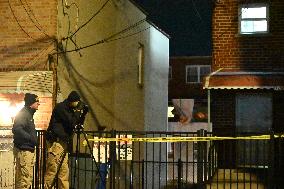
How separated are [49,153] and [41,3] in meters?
4.76

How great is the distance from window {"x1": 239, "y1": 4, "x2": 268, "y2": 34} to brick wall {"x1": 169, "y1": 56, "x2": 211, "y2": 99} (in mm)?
24960

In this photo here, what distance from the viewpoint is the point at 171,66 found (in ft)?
133

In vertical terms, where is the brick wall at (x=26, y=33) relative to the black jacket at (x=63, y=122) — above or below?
above

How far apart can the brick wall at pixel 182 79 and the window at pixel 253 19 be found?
25.0 metres

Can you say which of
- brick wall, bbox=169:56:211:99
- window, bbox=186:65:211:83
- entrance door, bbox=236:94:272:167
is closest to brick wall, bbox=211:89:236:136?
entrance door, bbox=236:94:272:167

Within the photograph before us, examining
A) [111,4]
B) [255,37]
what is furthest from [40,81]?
[255,37]

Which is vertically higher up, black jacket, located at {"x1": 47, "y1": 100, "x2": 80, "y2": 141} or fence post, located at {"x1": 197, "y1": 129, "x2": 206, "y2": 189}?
black jacket, located at {"x1": 47, "y1": 100, "x2": 80, "y2": 141}

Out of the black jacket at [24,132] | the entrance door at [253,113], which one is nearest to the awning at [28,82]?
the black jacket at [24,132]

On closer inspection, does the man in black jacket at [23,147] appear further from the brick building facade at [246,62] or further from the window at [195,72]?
the window at [195,72]

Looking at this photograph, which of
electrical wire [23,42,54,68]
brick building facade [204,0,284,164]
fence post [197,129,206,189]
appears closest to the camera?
fence post [197,129,206,189]

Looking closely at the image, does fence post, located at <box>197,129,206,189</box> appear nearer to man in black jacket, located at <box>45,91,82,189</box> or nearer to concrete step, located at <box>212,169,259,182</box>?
concrete step, located at <box>212,169,259,182</box>

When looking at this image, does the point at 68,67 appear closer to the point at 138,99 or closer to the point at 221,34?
the point at 221,34

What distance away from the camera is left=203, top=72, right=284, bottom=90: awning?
13.3m

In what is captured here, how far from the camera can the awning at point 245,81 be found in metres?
13.3
